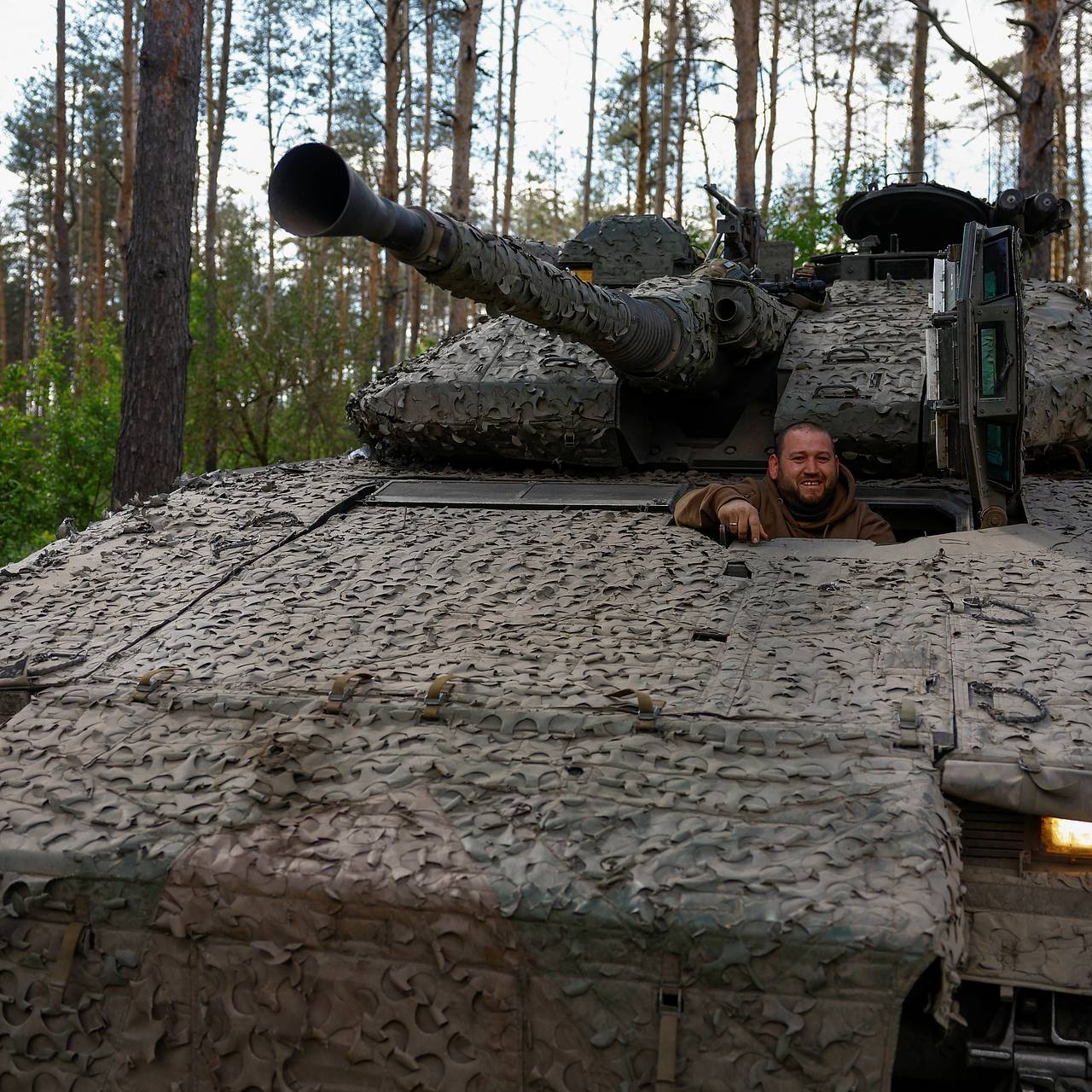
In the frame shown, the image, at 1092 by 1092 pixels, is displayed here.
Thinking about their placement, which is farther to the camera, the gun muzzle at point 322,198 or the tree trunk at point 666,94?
the tree trunk at point 666,94

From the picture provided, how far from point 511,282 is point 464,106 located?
13.4m

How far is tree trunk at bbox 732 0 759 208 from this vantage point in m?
16.5

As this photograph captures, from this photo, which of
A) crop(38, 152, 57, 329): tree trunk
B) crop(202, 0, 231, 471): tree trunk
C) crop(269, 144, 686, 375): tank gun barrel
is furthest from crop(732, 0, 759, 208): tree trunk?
crop(38, 152, 57, 329): tree trunk

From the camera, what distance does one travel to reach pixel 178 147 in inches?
340

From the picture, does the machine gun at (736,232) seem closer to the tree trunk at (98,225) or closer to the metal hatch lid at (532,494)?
the metal hatch lid at (532,494)

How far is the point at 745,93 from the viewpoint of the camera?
16.6m

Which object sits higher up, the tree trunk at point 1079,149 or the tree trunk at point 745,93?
the tree trunk at point 1079,149

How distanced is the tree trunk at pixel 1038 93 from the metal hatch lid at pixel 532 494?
9.36 metres

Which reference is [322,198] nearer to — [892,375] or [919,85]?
[892,375]

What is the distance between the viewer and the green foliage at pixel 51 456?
11430 millimetres

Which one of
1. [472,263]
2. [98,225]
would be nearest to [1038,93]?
[472,263]

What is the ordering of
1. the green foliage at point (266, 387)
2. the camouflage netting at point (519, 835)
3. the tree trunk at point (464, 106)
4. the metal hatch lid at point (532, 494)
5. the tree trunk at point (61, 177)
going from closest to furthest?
the camouflage netting at point (519, 835), the metal hatch lid at point (532, 494), the tree trunk at point (464, 106), the green foliage at point (266, 387), the tree trunk at point (61, 177)

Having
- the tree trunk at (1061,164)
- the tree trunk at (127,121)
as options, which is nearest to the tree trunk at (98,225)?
the tree trunk at (127,121)

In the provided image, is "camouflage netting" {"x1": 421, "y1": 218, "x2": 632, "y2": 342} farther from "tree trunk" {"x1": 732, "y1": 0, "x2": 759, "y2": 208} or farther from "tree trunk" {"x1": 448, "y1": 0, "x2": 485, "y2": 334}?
"tree trunk" {"x1": 732, "y1": 0, "x2": 759, "y2": 208}
